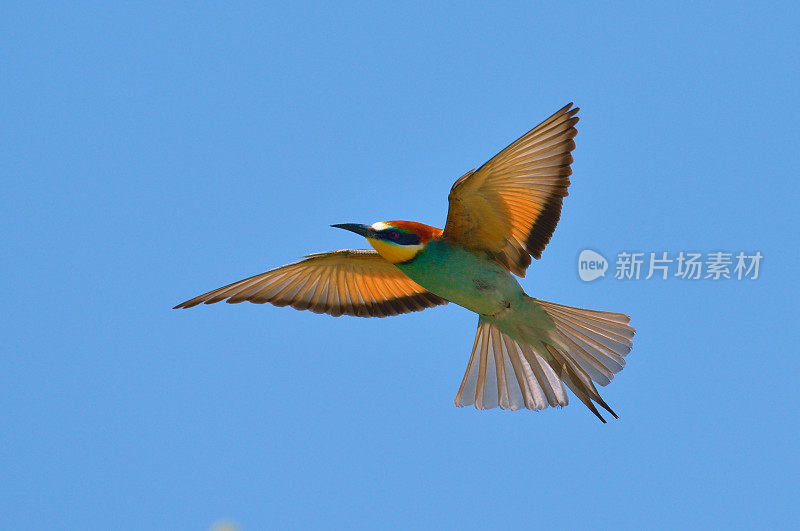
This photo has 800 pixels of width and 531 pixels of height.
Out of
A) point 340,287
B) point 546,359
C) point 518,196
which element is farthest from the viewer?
point 340,287

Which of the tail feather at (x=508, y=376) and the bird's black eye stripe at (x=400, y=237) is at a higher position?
the bird's black eye stripe at (x=400, y=237)

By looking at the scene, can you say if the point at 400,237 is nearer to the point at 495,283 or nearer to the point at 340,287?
the point at 495,283

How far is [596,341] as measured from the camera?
3699 mm

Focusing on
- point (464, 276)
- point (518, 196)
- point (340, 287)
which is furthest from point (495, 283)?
point (340, 287)

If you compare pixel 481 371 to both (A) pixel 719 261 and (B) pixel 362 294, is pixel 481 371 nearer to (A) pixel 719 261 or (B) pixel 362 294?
(B) pixel 362 294

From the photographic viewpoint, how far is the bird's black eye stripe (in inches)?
136

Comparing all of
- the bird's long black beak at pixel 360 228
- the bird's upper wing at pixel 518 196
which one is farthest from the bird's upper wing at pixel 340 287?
the bird's upper wing at pixel 518 196

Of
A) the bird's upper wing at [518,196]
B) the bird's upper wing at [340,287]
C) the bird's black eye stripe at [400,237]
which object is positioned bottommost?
the bird's upper wing at [340,287]

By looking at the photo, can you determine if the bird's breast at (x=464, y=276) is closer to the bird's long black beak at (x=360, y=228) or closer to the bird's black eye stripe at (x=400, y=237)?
the bird's black eye stripe at (x=400, y=237)

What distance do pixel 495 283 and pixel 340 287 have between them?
830mm

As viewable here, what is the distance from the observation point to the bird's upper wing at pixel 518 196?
3250 mm

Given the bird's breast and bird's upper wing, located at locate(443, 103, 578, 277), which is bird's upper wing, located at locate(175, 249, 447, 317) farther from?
bird's upper wing, located at locate(443, 103, 578, 277)

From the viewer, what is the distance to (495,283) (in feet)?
11.5

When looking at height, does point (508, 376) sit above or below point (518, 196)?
below
